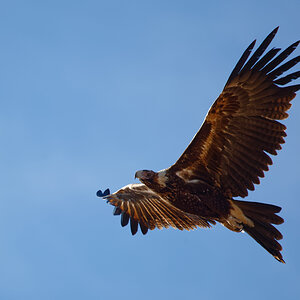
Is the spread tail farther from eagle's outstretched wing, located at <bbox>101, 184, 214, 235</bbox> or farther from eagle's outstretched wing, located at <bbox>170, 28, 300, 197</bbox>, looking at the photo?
eagle's outstretched wing, located at <bbox>101, 184, 214, 235</bbox>

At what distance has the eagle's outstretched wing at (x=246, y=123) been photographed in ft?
33.2

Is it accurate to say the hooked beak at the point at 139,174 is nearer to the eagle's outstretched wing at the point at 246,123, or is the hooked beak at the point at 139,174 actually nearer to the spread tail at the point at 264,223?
the eagle's outstretched wing at the point at 246,123

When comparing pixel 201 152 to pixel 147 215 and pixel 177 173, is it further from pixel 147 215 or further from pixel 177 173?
pixel 147 215

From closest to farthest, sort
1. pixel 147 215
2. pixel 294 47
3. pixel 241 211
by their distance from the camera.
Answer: pixel 294 47 < pixel 241 211 < pixel 147 215

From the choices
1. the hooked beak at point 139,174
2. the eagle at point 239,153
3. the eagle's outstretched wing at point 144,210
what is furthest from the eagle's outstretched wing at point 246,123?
the eagle's outstretched wing at point 144,210

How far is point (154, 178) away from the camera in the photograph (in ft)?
35.7

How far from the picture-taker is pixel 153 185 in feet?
35.8

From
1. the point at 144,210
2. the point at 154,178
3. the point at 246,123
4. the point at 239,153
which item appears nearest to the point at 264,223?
the point at 239,153

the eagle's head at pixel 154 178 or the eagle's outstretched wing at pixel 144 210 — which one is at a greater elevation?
the eagle's outstretched wing at pixel 144 210

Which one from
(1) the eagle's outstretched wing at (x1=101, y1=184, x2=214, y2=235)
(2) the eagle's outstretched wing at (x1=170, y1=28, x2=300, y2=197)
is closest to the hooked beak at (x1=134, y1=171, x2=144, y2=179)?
(2) the eagle's outstretched wing at (x1=170, y1=28, x2=300, y2=197)

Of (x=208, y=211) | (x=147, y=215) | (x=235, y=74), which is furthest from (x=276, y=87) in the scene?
(x=147, y=215)

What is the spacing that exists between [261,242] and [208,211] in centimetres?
104

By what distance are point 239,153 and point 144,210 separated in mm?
2985

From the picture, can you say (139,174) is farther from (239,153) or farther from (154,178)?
(239,153)
